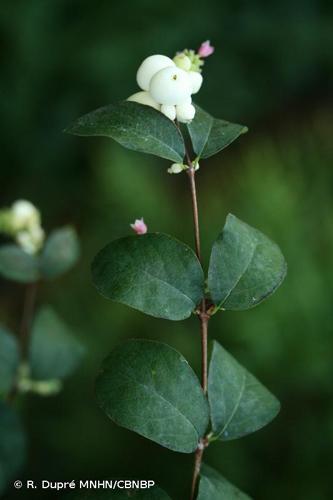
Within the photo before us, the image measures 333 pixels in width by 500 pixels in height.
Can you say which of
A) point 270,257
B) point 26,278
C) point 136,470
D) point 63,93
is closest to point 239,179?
point 63,93

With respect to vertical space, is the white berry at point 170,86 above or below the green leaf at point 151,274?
above

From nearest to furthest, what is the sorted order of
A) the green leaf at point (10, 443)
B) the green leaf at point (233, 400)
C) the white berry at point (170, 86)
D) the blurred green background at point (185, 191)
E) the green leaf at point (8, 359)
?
the white berry at point (170, 86) < the green leaf at point (233, 400) < the green leaf at point (10, 443) < the green leaf at point (8, 359) < the blurred green background at point (185, 191)

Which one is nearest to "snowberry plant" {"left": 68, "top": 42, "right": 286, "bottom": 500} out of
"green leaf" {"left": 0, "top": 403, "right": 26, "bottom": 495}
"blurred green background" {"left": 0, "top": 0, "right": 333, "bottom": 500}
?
"green leaf" {"left": 0, "top": 403, "right": 26, "bottom": 495}

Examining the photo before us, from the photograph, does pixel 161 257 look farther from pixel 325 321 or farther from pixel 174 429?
pixel 325 321

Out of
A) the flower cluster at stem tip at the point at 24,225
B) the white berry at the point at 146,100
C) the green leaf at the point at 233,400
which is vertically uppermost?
the white berry at the point at 146,100

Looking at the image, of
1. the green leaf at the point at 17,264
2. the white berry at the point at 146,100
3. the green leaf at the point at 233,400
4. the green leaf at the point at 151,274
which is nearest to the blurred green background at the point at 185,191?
the green leaf at the point at 17,264

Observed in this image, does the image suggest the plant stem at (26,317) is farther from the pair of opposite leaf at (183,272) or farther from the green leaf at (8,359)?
the pair of opposite leaf at (183,272)

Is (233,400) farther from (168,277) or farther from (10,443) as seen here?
(10,443)
